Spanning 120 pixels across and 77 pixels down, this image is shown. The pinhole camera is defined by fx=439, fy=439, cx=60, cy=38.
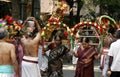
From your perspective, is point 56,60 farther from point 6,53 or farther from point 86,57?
point 6,53

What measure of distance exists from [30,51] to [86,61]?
6.61 ft

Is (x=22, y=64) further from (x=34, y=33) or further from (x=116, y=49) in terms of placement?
(x=116, y=49)

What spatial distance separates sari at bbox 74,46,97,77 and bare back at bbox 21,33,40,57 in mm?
1818

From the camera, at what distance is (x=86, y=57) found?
1030cm

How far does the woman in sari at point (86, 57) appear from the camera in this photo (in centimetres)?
1027

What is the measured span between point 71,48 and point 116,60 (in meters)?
2.49

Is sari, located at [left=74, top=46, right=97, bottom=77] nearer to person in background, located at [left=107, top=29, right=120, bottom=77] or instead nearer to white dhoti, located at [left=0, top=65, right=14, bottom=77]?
person in background, located at [left=107, top=29, right=120, bottom=77]

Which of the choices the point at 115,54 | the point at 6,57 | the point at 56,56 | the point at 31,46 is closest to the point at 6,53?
the point at 6,57

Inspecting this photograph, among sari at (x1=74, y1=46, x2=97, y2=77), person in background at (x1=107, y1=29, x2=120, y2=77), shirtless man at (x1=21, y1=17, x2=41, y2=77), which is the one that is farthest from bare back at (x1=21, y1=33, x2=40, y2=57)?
sari at (x1=74, y1=46, x2=97, y2=77)

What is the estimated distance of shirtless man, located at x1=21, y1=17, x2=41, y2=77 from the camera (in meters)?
8.73

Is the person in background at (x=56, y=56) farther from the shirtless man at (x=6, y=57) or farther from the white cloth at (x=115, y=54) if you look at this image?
the shirtless man at (x=6, y=57)

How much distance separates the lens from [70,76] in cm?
1532

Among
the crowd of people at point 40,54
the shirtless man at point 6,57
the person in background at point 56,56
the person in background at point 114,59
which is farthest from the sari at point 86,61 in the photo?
the shirtless man at point 6,57

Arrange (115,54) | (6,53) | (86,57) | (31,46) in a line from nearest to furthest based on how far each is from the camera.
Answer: (6,53) → (115,54) → (31,46) → (86,57)
